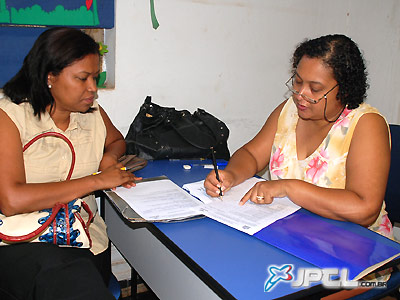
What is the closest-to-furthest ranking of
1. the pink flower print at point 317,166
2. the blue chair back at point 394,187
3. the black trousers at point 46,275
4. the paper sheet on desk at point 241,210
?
the black trousers at point 46,275, the paper sheet on desk at point 241,210, the pink flower print at point 317,166, the blue chair back at point 394,187

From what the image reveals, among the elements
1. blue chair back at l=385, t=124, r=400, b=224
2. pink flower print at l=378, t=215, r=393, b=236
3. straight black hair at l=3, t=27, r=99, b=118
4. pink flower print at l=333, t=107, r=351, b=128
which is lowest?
pink flower print at l=378, t=215, r=393, b=236

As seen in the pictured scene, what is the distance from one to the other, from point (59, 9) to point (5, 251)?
4.17 ft

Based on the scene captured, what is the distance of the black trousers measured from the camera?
3.81 ft

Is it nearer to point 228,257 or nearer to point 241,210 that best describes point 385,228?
point 241,210

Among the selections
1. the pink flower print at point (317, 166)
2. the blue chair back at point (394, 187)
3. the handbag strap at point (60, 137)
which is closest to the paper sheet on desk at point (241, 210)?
the pink flower print at point (317, 166)

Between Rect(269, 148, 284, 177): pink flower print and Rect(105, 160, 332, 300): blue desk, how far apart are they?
378 mm

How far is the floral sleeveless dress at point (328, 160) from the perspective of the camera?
5.21ft

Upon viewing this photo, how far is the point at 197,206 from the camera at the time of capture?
4.65ft

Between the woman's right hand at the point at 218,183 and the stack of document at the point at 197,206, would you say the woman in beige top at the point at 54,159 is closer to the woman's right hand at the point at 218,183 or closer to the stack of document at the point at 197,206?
the stack of document at the point at 197,206

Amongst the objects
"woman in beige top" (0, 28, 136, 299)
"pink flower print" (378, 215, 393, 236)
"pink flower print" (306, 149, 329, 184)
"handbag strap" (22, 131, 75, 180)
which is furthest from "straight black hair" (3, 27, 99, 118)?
"pink flower print" (378, 215, 393, 236)

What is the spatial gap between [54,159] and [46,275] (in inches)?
21.6

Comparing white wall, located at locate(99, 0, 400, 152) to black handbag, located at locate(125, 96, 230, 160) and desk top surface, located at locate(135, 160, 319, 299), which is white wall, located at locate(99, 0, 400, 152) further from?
desk top surface, located at locate(135, 160, 319, 299)

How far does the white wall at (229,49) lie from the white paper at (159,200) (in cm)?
84

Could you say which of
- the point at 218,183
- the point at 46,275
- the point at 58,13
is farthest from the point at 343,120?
the point at 58,13
